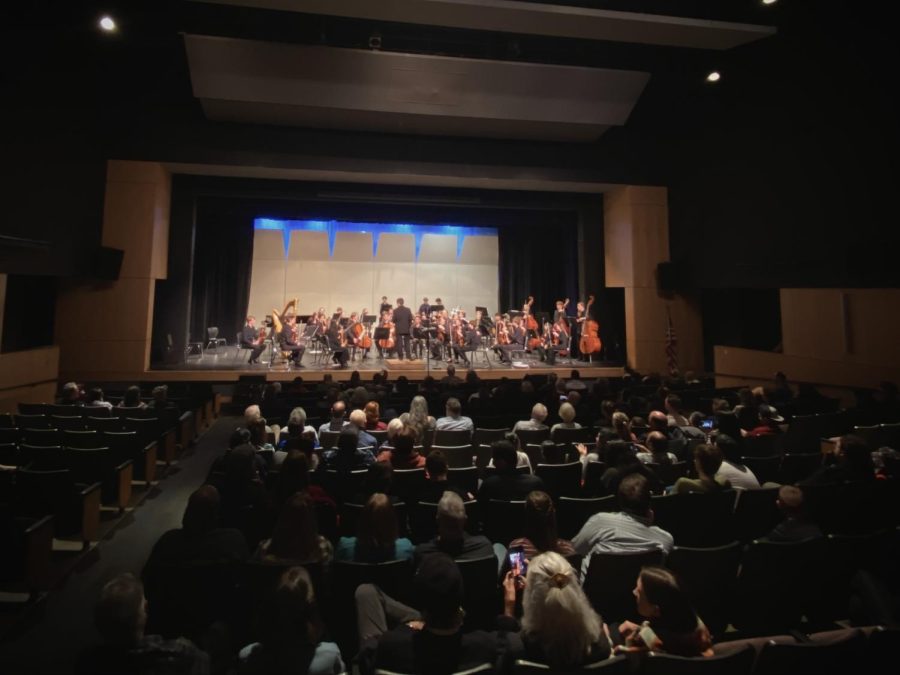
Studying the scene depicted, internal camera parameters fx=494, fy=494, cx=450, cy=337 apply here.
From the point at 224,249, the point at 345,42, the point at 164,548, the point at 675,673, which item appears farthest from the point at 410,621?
the point at 224,249

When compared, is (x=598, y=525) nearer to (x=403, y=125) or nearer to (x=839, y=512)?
(x=839, y=512)

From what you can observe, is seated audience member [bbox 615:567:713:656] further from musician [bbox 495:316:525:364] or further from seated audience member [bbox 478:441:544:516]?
musician [bbox 495:316:525:364]

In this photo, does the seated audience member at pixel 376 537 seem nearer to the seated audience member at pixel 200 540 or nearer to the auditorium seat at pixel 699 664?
the seated audience member at pixel 200 540

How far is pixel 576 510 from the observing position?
283cm

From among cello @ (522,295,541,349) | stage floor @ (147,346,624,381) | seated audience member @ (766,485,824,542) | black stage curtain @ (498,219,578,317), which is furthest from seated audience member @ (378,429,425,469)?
black stage curtain @ (498,219,578,317)

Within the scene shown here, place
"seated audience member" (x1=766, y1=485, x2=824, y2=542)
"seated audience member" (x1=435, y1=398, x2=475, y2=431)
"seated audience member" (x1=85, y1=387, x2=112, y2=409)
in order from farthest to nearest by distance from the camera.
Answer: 1. "seated audience member" (x1=85, y1=387, x2=112, y2=409)
2. "seated audience member" (x1=435, y1=398, x2=475, y2=431)
3. "seated audience member" (x1=766, y1=485, x2=824, y2=542)

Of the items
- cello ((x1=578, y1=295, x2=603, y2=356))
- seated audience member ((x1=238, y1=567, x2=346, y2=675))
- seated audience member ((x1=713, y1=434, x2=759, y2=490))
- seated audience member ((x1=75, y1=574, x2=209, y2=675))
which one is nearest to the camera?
seated audience member ((x1=75, y1=574, x2=209, y2=675))

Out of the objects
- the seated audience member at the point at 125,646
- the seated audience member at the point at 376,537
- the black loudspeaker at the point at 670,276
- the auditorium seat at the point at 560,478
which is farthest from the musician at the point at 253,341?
the seated audience member at the point at 125,646

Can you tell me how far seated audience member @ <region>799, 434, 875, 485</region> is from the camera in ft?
9.63

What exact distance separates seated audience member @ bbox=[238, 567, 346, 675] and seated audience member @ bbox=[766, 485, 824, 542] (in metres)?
2.10

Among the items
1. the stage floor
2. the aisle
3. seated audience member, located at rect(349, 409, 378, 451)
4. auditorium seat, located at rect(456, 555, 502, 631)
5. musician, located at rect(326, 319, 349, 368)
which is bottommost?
the aisle

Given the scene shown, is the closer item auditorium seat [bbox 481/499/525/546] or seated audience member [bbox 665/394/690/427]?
auditorium seat [bbox 481/499/525/546]

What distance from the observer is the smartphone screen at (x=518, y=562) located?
2.15 m

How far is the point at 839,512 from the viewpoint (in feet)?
9.20
